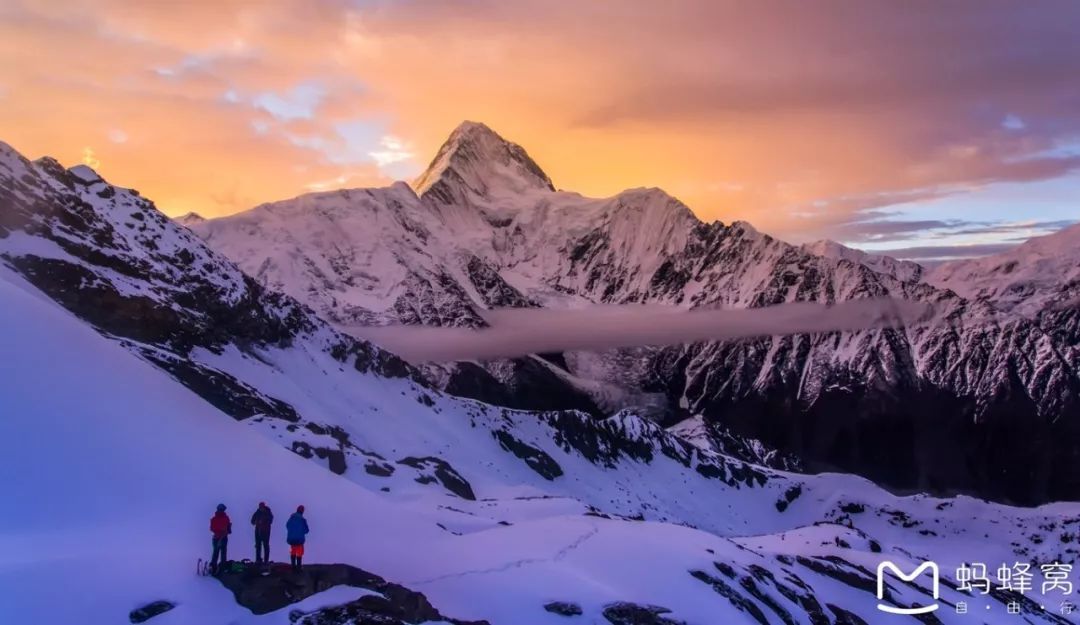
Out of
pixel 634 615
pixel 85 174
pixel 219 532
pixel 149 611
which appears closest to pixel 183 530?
pixel 219 532

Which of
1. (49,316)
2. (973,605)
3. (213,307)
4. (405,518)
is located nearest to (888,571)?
(973,605)

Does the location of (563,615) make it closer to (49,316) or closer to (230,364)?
(49,316)

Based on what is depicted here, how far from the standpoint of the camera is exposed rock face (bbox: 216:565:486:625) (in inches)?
1082

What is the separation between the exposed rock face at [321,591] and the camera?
1082 inches

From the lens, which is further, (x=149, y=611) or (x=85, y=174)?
(x=85, y=174)

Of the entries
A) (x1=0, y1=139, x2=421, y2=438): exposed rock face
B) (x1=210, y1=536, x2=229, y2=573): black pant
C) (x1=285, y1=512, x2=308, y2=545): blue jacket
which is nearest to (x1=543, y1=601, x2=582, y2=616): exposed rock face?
(x1=285, y1=512, x2=308, y2=545): blue jacket

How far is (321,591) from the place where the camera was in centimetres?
2964

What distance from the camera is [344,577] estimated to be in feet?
103

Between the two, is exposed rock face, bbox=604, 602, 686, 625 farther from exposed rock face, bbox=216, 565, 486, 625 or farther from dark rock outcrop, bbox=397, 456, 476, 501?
dark rock outcrop, bbox=397, 456, 476, 501

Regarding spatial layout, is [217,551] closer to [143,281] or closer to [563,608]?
[563,608]

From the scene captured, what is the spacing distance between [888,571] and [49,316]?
7681 centimetres

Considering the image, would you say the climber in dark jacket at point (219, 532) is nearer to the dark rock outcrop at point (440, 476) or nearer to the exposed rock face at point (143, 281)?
the exposed rock face at point (143, 281)

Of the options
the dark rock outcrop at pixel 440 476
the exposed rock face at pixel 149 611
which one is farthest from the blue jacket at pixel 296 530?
the dark rock outcrop at pixel 440 476

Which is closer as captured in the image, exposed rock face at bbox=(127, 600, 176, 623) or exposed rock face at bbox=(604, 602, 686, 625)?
exposed rock face at bbox=(127, 600, 176, 623)
